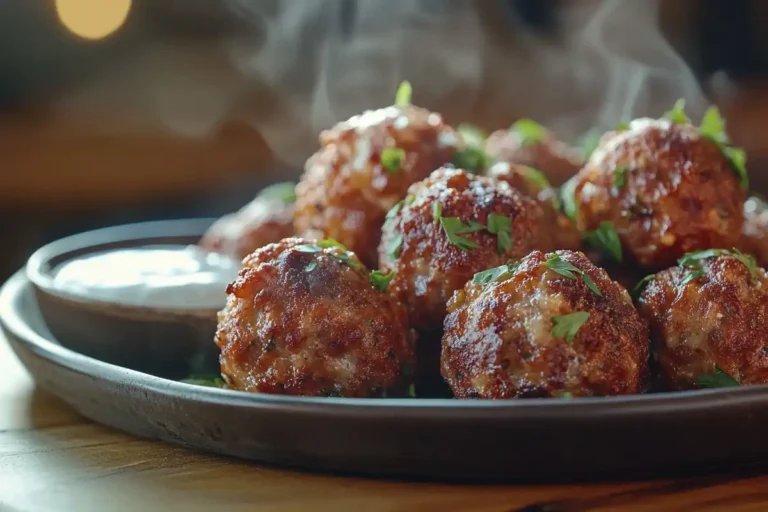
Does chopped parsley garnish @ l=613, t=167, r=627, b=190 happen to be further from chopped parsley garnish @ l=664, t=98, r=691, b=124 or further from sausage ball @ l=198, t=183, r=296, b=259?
sausage ball @ l=198, t=183, r=296, b=259

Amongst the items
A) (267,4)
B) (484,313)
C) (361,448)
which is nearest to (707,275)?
(484,313)

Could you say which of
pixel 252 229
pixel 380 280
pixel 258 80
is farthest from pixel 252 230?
pixel 258 80

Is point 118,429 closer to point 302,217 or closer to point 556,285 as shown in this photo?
point 302,217

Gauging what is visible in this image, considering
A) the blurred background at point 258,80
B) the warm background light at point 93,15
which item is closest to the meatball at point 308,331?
the blurred background at point 258,80

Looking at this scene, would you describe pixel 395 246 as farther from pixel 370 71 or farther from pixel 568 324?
pixel 370 71

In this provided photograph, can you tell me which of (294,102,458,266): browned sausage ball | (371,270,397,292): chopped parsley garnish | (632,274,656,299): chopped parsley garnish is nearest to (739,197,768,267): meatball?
(632,274,656,299): chopped parsley garnish
